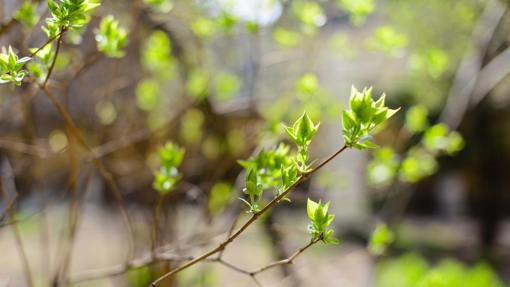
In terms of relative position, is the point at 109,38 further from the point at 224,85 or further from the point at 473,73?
the point at 473,73

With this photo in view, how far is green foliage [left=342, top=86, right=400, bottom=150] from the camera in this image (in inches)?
14.6

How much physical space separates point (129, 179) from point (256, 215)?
5.35 feet

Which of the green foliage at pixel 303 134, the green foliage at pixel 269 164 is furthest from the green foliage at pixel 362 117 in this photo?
the green foliage at pixel 269 164

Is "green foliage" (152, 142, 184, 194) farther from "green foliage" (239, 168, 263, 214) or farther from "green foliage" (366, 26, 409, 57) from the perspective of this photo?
"green foliage" (366, 26, 409, 57)

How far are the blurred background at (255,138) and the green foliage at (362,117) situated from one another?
40 centimetres

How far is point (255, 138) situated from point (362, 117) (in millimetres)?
889

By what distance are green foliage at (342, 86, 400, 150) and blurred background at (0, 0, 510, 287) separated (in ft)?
1.31

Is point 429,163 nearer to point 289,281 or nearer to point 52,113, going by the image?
point 289,281

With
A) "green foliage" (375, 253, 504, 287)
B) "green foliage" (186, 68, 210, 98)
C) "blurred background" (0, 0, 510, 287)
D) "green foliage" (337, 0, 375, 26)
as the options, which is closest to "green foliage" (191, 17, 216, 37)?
"blurred background" (0, 0, 510, 287)

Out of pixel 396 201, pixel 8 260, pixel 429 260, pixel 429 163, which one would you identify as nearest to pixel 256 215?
pixel 429 163

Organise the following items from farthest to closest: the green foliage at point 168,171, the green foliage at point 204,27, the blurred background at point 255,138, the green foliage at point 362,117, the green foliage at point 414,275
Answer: the green foliage at point 414,275, the green foliage at point 204,27, the blurred background at point 255,138, the green foliage at point 168,171, the green foliage at point 362,117

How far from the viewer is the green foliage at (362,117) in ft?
1.21

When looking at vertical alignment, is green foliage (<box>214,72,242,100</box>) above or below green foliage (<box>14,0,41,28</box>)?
below

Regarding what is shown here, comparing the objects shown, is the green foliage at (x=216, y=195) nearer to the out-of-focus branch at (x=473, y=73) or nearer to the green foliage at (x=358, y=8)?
the green foliage at (x=358, y=8)
